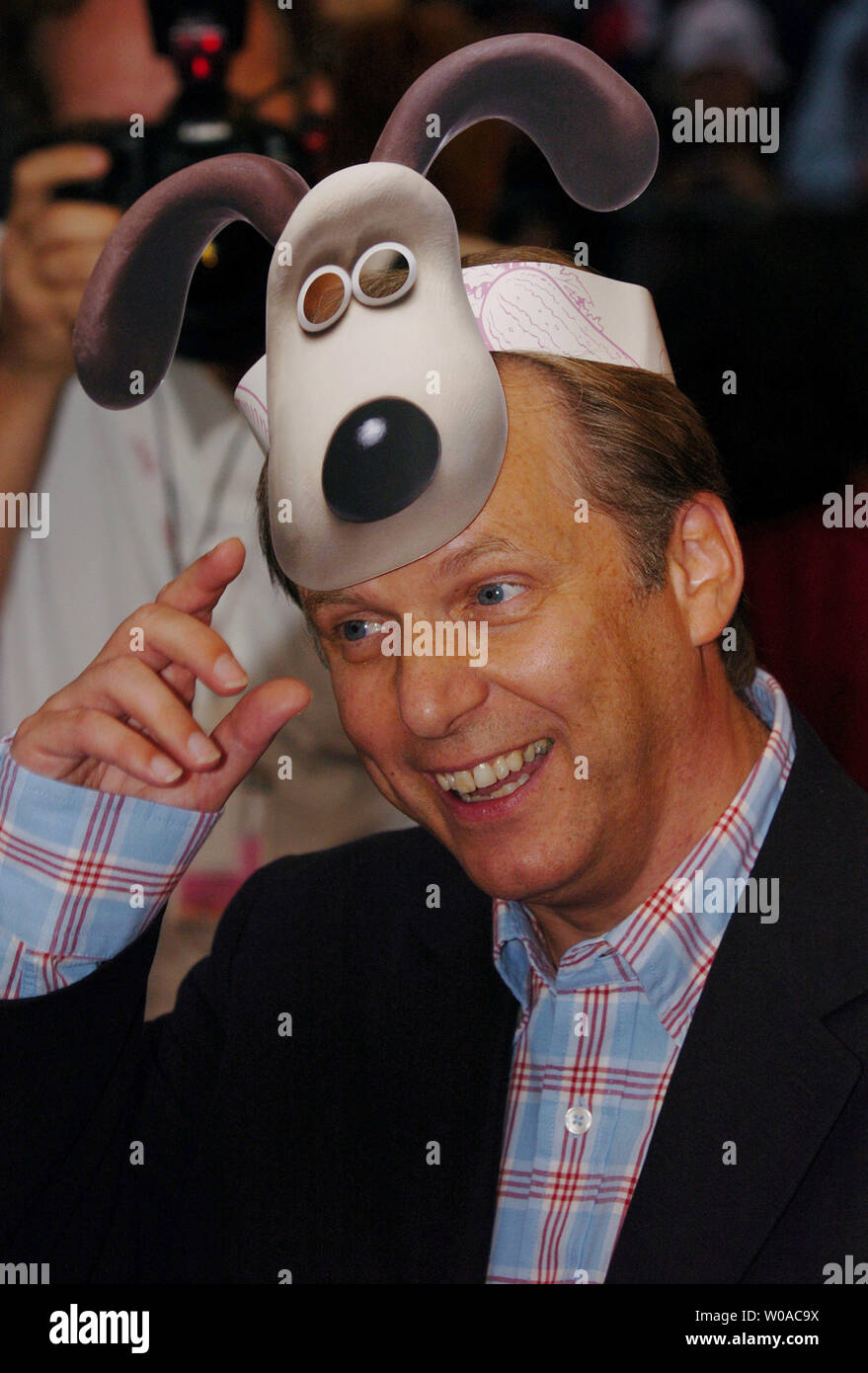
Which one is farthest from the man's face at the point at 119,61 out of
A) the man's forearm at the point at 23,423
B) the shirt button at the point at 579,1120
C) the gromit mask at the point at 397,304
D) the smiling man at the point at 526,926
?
the shirt button at the point at 579,1120

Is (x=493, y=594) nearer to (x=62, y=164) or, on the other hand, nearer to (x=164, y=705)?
(x=164, y=705)

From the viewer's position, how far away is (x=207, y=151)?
53.9 inches

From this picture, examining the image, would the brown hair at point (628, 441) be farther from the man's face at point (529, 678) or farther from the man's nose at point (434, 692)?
the man's nose at point (434, 692)

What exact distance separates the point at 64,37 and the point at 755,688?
1.07m

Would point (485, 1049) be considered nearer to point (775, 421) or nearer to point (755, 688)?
point (755, 688)

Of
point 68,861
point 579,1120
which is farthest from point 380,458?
point 579,1120

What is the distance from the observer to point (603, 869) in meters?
1.05

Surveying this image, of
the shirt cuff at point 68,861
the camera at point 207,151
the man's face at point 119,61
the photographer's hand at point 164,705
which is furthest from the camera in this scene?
the man's face at point 119,61

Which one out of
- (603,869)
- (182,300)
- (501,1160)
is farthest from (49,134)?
(501,1160)

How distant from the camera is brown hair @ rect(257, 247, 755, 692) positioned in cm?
103

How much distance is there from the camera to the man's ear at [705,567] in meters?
1.06

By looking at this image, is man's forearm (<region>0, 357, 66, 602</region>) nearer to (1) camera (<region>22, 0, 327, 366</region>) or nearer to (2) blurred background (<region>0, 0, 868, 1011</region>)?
(2) blurred background (<region>0, 0, 868, 1011</region>)

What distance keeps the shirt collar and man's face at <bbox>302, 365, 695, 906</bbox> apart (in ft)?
0.16

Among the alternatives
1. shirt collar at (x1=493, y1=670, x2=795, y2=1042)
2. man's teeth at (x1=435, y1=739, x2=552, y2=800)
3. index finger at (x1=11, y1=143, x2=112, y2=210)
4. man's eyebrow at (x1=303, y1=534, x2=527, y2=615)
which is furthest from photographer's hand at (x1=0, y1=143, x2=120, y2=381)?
shirt collar at (x1=493, y1=670, x2=795, y2=1042)
